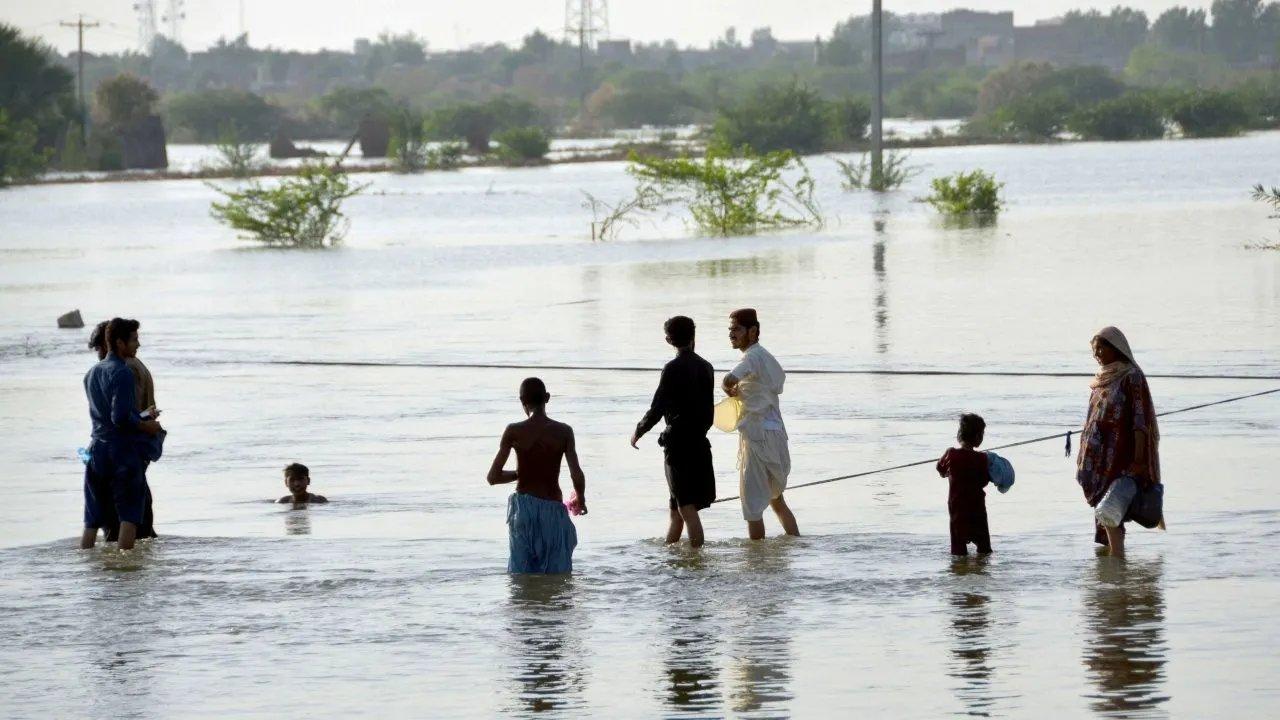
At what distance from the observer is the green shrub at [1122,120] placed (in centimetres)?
13488

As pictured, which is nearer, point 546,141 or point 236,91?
point 546,141

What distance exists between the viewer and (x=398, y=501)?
13.0 metres

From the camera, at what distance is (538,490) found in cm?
1048

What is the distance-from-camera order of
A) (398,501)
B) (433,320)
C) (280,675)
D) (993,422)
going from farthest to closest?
(433,320) < (993,422) < (398,501) < (280,675)

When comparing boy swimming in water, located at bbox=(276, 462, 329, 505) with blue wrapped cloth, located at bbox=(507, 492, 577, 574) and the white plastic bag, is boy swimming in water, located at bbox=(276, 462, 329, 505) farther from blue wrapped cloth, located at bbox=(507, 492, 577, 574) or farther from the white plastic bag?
the white plastic bag

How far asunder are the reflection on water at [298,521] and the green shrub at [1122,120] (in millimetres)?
126561

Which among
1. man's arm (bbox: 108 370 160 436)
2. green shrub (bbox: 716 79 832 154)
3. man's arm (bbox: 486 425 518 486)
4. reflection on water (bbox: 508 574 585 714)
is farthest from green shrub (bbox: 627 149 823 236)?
green shrub (bbox: 716 79 832 154)

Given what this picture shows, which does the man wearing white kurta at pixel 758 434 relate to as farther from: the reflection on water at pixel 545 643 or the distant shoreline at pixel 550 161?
the distant shoreline at pixel 550 161

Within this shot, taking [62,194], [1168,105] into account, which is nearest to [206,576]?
[62,194]

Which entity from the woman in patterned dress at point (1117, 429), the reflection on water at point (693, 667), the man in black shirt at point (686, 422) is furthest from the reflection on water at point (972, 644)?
the man in black shirt at point (686, 422)

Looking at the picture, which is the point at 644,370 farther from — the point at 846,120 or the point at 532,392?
the point at 846,120

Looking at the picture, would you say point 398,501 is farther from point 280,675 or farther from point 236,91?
point 236,91

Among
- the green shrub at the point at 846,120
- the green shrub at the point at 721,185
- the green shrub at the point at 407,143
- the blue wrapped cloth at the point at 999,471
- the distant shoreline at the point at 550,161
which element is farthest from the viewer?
the green shrub at the point at 407,143

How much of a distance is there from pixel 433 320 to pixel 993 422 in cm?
1212
